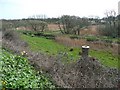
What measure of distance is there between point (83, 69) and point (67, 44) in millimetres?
12937

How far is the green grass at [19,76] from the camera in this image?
6.81 metres

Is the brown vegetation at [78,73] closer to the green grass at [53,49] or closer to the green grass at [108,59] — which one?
the green grass at [53,49]

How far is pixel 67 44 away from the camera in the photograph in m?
23.6

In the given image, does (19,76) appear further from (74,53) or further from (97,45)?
(97,45)

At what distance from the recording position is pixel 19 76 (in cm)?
755

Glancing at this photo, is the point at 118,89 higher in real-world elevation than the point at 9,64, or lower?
lower

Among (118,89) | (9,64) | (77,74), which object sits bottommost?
(118,89)

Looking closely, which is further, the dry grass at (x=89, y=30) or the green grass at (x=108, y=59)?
the dry grass at (x=89, y=30)

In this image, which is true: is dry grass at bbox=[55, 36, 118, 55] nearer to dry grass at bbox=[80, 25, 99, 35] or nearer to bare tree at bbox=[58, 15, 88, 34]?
bare tree at bbox=[58, 15, 88, 34]

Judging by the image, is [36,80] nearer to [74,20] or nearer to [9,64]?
[9,64]

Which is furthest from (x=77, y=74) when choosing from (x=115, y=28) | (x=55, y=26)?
(x=55, y=26)

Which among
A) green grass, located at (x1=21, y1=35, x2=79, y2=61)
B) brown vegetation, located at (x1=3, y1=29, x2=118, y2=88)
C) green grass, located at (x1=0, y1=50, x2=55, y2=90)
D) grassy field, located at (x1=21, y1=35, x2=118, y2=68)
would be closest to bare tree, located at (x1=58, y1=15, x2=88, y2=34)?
green grass, located at (x1=21, y1=35, x2=79, y2=61)

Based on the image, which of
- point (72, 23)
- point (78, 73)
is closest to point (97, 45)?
point (72, 23)

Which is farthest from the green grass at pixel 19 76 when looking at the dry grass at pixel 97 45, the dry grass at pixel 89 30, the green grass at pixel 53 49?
the dry grass at pixel 89 30
